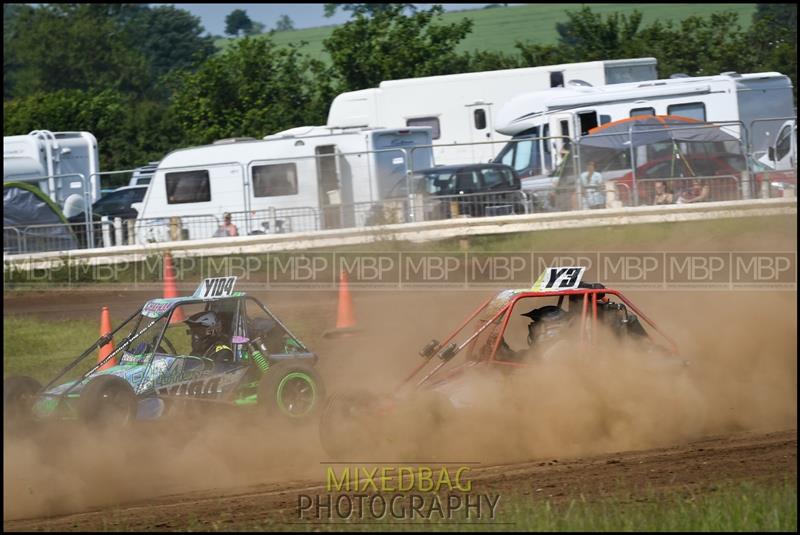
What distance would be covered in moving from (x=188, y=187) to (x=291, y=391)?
9944 millimetres

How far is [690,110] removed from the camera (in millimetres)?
19734

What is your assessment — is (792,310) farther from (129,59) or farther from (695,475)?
(129,59)

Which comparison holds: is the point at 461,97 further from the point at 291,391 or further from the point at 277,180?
the point at 291,391

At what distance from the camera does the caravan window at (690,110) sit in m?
19.7

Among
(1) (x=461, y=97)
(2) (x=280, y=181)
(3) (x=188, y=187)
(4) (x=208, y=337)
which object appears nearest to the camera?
(4) (x=208, y=337)

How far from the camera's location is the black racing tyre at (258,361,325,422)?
28.2 feet

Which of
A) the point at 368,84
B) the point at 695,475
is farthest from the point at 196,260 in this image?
the point at 368,84

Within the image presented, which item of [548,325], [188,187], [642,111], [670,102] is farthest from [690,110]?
[548,325]

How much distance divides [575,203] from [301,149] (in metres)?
5.30

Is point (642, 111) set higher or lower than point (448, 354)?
higher

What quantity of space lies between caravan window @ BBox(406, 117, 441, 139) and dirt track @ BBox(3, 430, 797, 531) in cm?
1556

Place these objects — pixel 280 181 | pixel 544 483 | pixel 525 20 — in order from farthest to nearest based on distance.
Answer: pixel 525 20 → pixel 280 181 → pixel 544 483

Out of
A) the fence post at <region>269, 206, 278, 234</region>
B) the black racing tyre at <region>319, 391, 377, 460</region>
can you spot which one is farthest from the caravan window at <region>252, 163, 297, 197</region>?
the black racing tyre at <region>319, 391, 377, 460</region>

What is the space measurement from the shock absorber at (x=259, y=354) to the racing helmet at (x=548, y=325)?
2336 mm
